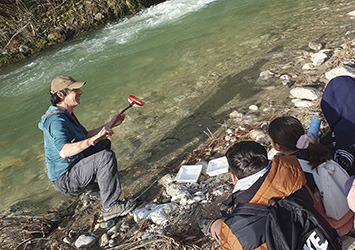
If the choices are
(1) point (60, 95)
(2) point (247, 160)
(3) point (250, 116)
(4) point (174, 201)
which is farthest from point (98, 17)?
(2) point (247, 160)

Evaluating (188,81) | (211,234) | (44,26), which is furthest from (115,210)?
(44,26)

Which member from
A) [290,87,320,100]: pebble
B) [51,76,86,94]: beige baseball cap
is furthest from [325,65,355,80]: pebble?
[51,76,86,94]: beige baseball cap

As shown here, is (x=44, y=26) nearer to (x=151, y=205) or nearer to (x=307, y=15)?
(x=307, y=15)

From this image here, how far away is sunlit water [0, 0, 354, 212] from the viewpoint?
3.94m

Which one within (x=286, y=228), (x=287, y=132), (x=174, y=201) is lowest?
(x=174, y=201)

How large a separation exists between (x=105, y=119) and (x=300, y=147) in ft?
10.8

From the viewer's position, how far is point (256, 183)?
5.88 feet

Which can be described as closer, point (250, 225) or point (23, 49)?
point (250, 225)

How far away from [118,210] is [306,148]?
1.64 meters

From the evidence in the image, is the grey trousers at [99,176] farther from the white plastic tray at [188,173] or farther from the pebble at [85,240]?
the white plastic tray at [188,173]

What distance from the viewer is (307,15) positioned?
632 cm

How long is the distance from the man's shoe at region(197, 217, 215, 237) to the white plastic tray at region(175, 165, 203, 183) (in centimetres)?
58

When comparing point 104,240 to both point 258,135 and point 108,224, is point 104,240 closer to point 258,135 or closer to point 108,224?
point 108,224

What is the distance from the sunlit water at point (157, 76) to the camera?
394cm
